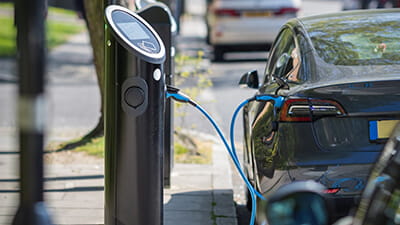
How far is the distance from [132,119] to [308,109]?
3.48 ft

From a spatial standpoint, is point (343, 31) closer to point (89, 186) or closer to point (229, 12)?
point (89, 186)

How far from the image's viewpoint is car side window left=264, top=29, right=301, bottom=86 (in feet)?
17.1

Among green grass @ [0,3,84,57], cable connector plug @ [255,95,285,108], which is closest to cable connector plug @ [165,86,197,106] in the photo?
cable connector plug @ [255,95,285,108]

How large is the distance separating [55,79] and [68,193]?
9.11 metres

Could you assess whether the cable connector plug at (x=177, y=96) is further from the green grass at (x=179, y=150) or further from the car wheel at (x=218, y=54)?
the car wheel at (x=218, y=54)

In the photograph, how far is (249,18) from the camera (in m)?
17.2

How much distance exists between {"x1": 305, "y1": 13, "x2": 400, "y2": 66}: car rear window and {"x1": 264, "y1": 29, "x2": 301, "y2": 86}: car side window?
0.18 meters

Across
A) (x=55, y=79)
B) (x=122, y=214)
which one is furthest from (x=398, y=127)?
(x=55, y=79)

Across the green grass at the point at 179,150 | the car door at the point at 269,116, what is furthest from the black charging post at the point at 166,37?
the green grass at the point at 179,150

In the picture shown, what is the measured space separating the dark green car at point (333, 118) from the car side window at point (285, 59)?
36 millimetres

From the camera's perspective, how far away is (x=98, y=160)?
25.1ft

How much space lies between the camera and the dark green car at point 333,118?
441 centimetres

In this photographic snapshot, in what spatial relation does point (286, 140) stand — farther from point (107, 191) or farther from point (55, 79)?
point (55, 79)

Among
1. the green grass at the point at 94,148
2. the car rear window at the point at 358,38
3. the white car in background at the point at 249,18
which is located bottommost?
the green grass at the point at 94,148
